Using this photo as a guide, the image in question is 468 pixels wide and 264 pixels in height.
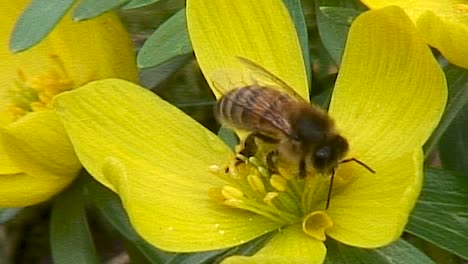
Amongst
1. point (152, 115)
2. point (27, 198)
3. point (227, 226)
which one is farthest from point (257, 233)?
point (27, 198)

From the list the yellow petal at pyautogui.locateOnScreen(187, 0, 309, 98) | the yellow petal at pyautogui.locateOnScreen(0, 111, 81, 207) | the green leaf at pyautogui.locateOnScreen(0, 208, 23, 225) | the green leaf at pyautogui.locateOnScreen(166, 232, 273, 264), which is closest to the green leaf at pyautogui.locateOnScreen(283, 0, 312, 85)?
the yellow petal at pyautogui.locateOnScreen(187, 0, 309, 98)

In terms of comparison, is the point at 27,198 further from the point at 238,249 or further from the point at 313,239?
the point at 313,239

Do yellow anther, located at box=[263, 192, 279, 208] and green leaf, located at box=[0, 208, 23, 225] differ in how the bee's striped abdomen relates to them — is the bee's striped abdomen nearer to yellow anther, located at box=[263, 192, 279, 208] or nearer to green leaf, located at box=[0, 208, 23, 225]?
yellow anther, located at box=[263, 192, 279, 208]

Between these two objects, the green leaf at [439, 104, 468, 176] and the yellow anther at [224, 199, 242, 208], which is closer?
the yellow anther at [224, 199, 242, 208]

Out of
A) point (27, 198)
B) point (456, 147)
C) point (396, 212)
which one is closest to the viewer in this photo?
point (396, 212)

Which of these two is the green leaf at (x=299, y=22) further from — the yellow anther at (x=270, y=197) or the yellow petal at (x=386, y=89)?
the yellow anther at (x=270, y=197)

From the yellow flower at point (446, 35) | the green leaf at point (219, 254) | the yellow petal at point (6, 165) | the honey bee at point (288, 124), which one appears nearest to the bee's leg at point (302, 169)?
the honey bee at point (288, 124)
